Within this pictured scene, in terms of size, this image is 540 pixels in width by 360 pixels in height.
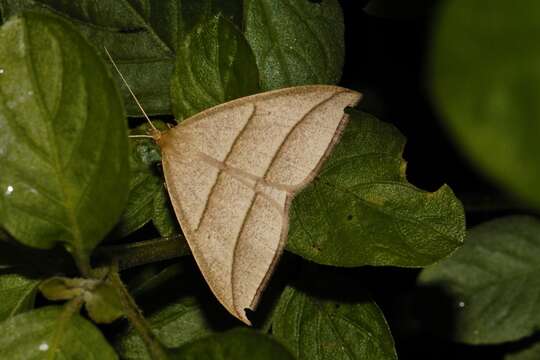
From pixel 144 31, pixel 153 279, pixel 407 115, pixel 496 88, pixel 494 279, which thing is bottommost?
pixel 494 279

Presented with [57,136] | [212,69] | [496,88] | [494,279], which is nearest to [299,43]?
[212,69]

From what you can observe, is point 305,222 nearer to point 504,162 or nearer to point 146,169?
point 146,169

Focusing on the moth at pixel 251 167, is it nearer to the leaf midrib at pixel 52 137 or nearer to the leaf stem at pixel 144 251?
the leaf stem at pixel 144 251

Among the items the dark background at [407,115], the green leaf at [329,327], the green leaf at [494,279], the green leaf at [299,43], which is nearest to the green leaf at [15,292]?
the green leaf at [329,327]

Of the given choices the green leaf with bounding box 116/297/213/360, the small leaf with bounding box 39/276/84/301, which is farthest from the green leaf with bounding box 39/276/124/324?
the green leaf with bounding box 116/297/213/360

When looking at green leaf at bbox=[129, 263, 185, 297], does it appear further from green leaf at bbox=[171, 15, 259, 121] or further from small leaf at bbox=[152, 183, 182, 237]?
green leaf at bbox=[171, 15, 259, 121]

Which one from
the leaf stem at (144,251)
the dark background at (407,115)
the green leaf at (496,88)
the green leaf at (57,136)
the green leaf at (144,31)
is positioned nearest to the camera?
the green leaf at (496,88)

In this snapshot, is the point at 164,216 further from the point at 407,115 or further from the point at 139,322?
the point at 407,115
